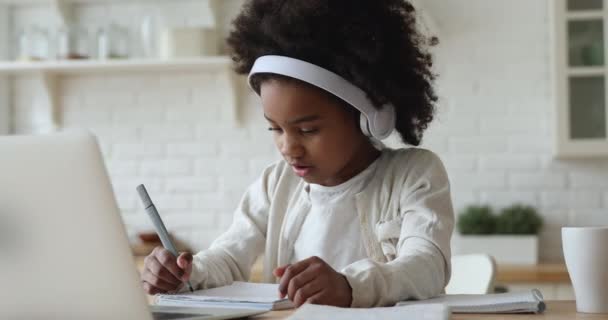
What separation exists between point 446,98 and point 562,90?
466 millimetres

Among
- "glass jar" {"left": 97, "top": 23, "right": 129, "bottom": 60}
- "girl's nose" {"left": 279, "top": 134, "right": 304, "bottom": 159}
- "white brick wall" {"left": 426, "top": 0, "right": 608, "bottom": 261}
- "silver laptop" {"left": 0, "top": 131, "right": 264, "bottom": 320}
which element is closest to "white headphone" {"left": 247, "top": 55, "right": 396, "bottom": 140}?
"girl's nose" {"left": 279, "top": 134, "right": 304, "bottom": 159}

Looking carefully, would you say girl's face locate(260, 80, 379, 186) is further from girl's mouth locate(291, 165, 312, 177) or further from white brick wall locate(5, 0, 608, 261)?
white brick wall locate(5, 0, 608, 261)

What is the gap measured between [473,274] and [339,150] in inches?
16.9

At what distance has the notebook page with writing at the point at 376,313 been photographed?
1.07 m

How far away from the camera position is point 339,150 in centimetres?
166

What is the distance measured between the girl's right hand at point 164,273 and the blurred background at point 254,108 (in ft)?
6.31

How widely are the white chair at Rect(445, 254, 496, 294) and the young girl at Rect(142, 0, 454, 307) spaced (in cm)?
25

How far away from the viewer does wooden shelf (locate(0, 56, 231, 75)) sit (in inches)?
143

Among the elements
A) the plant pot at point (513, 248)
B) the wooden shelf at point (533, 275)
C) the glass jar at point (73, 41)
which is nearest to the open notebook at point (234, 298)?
the wooden shelf at point (533, 275)

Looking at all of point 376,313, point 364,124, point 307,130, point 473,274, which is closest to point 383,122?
point 364,124

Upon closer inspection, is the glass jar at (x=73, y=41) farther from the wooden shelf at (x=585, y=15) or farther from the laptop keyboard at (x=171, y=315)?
the laptop keyboard at (x=171, y=315)

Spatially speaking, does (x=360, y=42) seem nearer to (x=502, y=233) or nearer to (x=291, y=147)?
(x=291, y=147)

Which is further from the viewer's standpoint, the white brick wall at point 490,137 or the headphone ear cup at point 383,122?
the white brick wall at point 490,137

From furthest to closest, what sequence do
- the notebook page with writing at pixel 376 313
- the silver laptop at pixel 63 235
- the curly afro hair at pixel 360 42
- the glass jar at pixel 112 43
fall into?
the glass jar at pixel 112 43 < the curly afro hair at pixel 360 42 < the notebook page with writing at pixel 376 313 < the silver laptop at pixel 63 235
